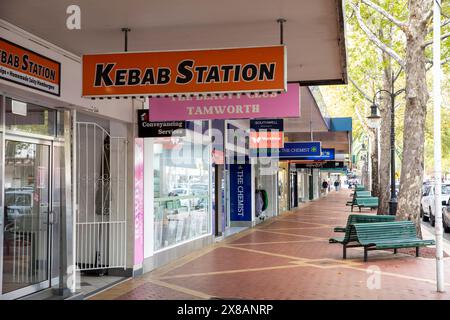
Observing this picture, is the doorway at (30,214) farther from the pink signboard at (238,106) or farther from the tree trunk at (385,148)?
the tree trunk at (385,148)

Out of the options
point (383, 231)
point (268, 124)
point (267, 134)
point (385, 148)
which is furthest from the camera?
point (385, 148)

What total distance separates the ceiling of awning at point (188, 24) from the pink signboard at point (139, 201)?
247cm

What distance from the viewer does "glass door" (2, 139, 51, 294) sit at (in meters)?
7.75

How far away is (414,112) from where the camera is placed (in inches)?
524

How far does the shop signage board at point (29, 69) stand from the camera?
677 centimetres

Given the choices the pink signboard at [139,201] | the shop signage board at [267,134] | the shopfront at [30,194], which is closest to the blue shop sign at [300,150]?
the shop signage board at [267,134]

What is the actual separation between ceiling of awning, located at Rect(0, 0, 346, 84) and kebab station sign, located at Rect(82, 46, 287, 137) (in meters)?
0.40

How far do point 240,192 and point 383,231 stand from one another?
942cm

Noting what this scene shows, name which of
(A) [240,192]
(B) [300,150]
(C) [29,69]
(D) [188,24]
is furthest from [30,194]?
(B) [300,150]

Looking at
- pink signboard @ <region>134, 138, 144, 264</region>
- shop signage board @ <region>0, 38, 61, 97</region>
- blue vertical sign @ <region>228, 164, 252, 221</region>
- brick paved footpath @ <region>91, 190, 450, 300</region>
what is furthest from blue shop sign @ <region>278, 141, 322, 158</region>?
shop signage board @ <region>0, 38, 61, 97</region>

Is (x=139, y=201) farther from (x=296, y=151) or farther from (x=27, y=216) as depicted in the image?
(x=296, y=151)

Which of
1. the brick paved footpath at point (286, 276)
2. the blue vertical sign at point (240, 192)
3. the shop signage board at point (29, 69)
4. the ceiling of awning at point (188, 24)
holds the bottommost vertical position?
the brick paved footpath at point (286, 276)

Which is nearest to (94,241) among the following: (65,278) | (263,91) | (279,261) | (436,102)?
(65,278)

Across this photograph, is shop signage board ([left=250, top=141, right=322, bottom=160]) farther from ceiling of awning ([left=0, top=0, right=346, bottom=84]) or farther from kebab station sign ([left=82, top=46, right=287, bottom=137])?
kebab station sign ([left=82, top=46, right=287, bottom=137])
